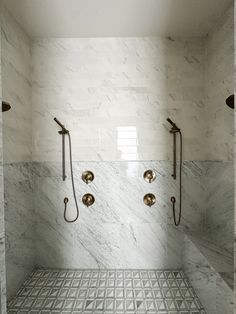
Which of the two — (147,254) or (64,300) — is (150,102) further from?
(64,300)

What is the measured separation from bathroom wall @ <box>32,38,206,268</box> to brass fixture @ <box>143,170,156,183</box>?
1.9 inches

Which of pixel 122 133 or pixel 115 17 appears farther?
pixel 122 133

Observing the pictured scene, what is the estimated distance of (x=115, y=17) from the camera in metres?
1.75

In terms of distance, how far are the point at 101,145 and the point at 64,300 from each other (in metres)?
1.31

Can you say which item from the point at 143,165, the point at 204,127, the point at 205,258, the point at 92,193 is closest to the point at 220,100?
the point at 204,127

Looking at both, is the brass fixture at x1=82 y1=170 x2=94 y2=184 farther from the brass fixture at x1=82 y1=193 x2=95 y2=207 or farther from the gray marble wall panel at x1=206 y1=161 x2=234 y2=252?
the gray marble wall panel at x1=206 y1=161 x2=234 y2=252

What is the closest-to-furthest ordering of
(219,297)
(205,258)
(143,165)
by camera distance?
(219,297) → (205,258) → (143,165)

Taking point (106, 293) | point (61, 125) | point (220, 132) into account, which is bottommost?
point (106, 293)

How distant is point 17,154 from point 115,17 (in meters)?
1.41

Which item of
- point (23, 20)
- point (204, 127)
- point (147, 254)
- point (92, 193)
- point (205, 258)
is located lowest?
point (147, 254)

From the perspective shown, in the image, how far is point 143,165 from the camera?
6.73 feet

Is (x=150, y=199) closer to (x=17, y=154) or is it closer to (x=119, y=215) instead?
(x=119, y=215)

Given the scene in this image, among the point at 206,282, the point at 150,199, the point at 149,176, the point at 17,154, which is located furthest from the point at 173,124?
the point at 17,154

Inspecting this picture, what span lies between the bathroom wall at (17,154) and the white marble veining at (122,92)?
0.56 feet
